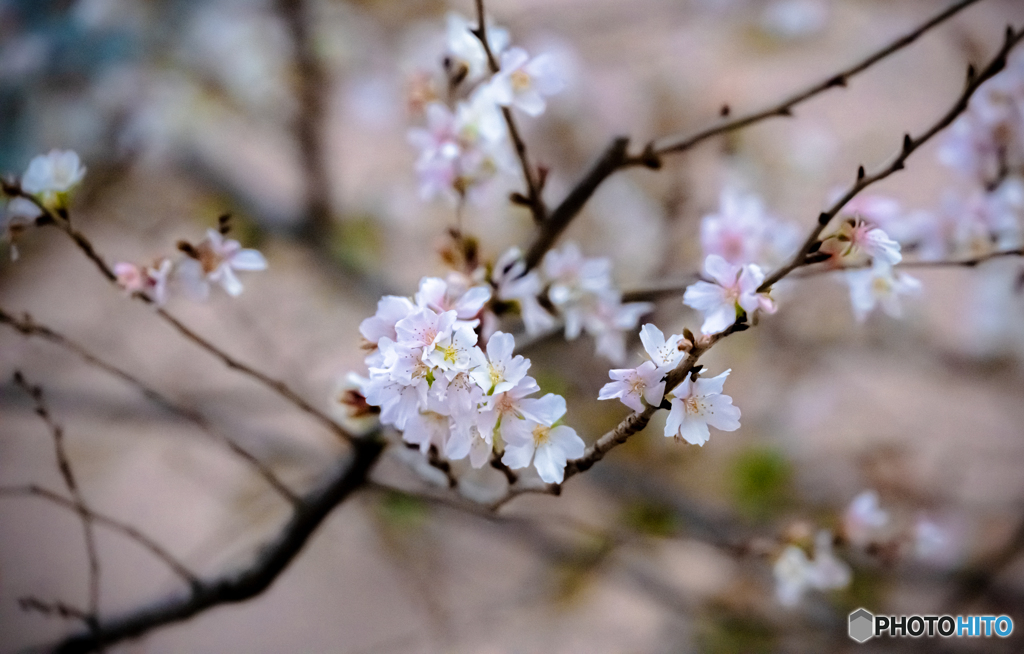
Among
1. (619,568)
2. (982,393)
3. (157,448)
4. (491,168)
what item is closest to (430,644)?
(619,568)

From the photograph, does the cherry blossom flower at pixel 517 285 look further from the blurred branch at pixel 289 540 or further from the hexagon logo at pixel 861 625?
the hexagon logo at pixel 861 625

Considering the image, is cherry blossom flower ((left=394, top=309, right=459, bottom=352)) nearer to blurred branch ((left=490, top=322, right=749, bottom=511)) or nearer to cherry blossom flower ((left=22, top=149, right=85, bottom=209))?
blurred branch ((left=490, top=322, right=749, bottom=511))

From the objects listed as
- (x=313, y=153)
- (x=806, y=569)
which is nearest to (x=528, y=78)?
(x=806, y=569)

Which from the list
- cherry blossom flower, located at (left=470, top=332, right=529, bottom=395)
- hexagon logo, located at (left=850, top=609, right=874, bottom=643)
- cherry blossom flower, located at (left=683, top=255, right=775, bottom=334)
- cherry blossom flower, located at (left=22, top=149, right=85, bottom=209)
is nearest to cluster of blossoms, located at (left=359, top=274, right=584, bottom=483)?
cherry blossom flower, located at (left=470, top=332, right=529, bottom=395)

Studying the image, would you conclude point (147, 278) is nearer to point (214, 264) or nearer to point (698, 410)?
point (214, 264)

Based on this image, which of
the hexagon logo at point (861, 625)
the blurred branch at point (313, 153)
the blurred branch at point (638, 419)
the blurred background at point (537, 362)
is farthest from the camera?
the blurred branch at point (313, 153)

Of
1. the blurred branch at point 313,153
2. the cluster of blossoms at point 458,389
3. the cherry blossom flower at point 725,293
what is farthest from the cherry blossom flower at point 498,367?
the blurred branch at point 313,153
